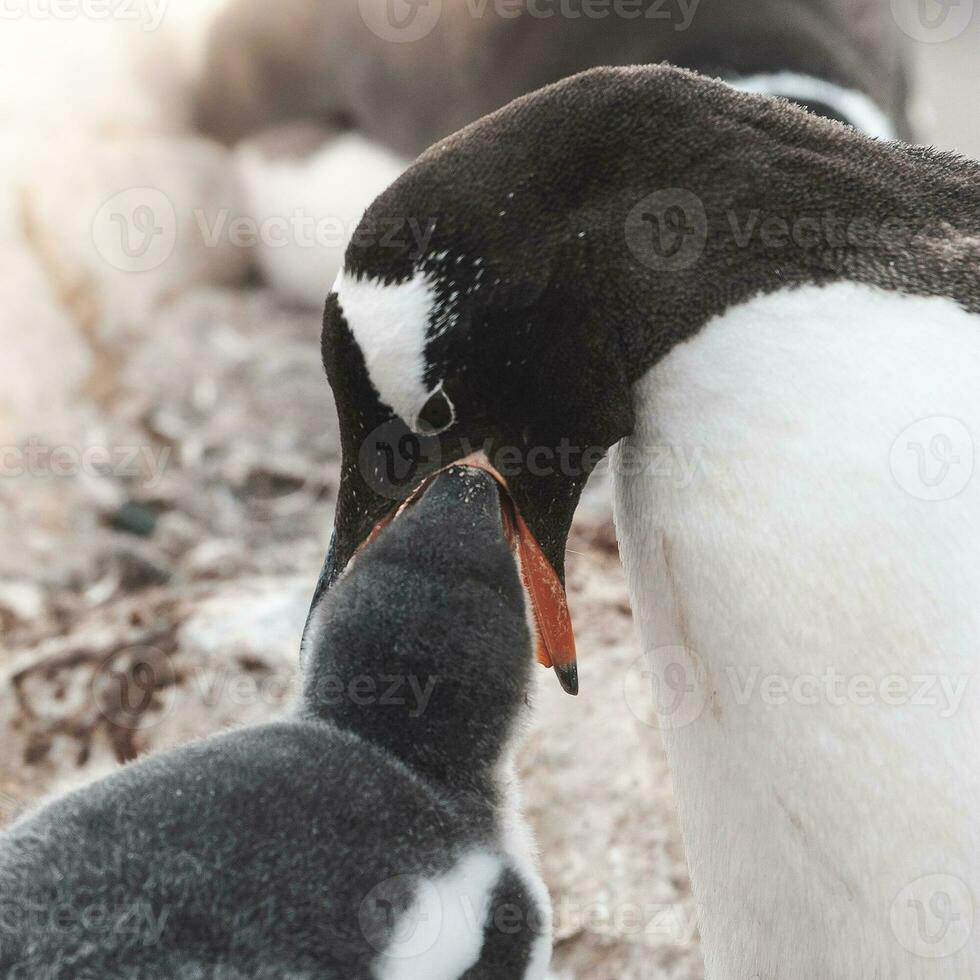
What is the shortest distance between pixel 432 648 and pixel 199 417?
2.38 m

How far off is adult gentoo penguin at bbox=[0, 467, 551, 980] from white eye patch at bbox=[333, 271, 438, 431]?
76mm

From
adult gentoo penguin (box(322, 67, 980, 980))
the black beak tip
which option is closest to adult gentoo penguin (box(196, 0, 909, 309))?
adult gentoo penguin (box(322, 67, 980, 980))

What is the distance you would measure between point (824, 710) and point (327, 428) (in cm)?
222

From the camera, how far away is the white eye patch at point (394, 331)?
1160 millimetres

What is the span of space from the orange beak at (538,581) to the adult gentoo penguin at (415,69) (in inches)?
83.2

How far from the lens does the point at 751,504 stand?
1158 mm

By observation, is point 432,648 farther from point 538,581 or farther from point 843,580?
point 843,580

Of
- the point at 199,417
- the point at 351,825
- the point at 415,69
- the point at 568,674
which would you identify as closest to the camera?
the point at 351,825

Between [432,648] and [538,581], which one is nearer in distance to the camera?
[432,648]

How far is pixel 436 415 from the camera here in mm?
1191

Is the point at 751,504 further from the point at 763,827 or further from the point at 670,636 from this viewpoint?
the point at 763,827

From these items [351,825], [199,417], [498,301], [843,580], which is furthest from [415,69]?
[351,825]

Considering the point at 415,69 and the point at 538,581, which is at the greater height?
the point at 538,581

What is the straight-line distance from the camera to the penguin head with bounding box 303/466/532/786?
1121 mm
